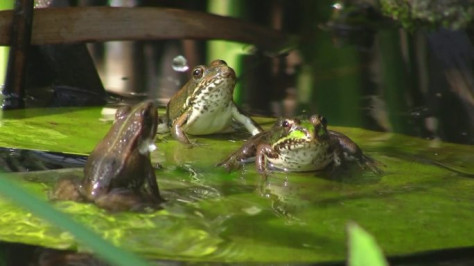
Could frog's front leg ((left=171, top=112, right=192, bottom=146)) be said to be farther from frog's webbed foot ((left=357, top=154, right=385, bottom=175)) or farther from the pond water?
frog's webbed foot ((left=357, top=154, right=385, bottom=175))

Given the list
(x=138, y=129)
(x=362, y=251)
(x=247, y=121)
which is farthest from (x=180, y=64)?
(x=362, y=251)

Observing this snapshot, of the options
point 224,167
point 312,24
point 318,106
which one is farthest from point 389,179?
point 312,24

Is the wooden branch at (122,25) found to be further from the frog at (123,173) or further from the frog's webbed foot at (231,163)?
the frog at (123,173)

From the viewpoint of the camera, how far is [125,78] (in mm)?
7613

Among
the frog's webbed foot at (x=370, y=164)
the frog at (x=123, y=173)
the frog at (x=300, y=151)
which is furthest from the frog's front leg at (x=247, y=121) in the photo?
the frog at (x=123, y=173)

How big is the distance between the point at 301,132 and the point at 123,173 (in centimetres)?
127

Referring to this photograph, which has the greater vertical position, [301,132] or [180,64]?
[301,132]

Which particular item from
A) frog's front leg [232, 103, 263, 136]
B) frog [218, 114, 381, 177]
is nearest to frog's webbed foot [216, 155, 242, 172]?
frog [218, 114, 381, 177]

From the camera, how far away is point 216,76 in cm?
589

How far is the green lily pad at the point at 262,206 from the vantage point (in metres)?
3.50

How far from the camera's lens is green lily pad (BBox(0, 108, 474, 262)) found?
3502 mm

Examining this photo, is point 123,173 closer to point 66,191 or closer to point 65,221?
point 66,191

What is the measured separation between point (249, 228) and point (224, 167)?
1.10m

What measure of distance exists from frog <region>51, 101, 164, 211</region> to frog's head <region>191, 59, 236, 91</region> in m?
1.86
